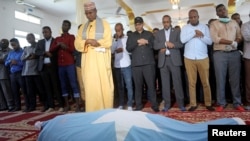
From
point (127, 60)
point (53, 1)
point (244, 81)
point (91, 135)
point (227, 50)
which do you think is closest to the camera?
point (91, 135)

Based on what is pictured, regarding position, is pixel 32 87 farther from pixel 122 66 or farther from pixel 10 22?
pixel 10 22

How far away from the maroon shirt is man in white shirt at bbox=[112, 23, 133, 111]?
0.83 m

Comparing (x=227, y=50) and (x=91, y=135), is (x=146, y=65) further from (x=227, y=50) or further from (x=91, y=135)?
(x=91, y=135)

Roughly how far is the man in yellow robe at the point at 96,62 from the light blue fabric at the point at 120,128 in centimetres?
164

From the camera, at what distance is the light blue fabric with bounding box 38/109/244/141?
1.72 meters

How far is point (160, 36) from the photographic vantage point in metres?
4.41

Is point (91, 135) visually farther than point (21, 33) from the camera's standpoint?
No

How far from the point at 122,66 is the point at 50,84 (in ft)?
5.18

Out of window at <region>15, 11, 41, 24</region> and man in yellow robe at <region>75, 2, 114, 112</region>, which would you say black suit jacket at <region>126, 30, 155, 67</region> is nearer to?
man in yellow robe at <region>75, 2, 114, 112</region>

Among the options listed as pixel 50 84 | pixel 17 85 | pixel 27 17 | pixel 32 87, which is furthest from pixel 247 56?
pixel 27 17

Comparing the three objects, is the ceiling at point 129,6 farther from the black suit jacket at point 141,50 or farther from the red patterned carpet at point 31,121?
the red patterned carpet at point 31,121

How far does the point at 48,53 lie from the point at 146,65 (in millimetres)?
1902

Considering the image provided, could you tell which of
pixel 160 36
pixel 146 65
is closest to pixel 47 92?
pixel 146 65

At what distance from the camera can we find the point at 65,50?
187 inches
